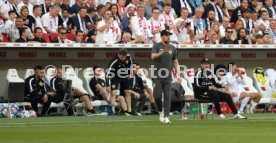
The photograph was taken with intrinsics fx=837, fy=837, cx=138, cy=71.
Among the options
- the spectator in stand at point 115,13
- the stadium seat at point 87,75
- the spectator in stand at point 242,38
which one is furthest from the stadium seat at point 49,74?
the spectator in stand at point 242,38

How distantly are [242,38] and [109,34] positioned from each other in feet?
18.1

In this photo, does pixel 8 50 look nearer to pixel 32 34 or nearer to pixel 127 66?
pixel 32 34

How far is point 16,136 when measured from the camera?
1595 centimetres

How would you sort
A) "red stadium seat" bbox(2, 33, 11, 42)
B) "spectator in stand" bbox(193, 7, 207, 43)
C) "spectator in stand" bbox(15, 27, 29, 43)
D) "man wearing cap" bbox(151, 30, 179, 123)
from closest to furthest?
"man wearing cap" bbox(151, 30, 179, 123)
"spectator in stand" bbox(15, 27, 29, 43)
"red stadium seat" bbox(2, 33, 11, 42)
"spectator in stand" bbox(193, 7, 207, 43)

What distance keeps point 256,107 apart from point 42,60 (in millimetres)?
8616

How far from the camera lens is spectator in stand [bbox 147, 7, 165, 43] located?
29.7 metres

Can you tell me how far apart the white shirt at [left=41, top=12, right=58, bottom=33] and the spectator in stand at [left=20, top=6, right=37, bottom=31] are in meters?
0.38

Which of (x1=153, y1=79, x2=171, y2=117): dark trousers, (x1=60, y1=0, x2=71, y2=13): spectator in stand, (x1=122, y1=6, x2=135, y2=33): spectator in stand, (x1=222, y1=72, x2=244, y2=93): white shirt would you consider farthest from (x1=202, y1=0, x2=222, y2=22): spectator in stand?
(x1=153, y1=79, x2=171, y2=117): dark trousers

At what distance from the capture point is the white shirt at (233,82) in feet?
100

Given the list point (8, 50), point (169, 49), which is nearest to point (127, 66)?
→ point (8, 50)

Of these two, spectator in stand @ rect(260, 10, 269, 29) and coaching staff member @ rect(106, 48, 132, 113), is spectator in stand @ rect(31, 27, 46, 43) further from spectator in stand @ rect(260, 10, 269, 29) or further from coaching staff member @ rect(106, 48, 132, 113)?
spectator in stand @ rect(260, 10, 269, 29)

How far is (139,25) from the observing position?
2944 cm

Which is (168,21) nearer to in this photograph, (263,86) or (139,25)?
(139,25)

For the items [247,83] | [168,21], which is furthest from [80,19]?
[247,83]
